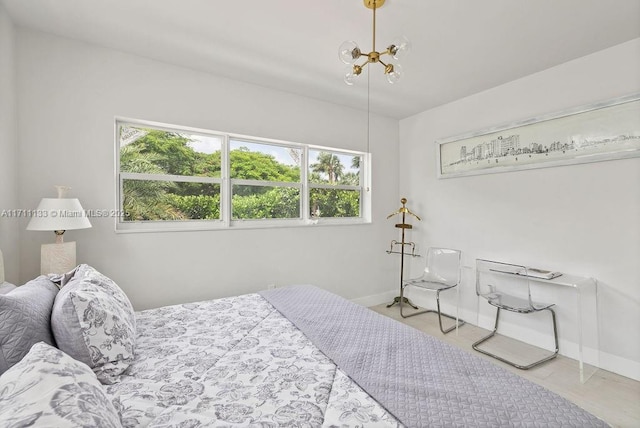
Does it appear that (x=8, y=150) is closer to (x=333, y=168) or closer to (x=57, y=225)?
(x=57, y=225)

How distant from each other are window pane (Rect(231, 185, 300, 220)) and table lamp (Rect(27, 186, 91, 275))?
1307mm

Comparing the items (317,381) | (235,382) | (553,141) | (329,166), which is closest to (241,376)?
(235,382)

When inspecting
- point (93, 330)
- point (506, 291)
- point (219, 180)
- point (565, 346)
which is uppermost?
point (219, 180)

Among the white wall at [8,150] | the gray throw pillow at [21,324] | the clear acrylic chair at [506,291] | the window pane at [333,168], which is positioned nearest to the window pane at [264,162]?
the window pane at [333,168]

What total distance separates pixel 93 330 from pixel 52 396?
0.58 meters

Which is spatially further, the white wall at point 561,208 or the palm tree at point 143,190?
the palm tree at point 143,190

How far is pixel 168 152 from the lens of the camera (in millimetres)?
2754

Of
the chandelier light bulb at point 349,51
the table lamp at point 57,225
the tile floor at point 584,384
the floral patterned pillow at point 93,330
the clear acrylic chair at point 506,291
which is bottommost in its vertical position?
the tile floor at point 584,384

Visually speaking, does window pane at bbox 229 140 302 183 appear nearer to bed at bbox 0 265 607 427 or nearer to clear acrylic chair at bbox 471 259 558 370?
bed at bbox 0 265 607 427

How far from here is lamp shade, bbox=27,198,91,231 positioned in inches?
75.6

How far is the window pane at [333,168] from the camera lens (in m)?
3.63

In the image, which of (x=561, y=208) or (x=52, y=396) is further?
(x=561, y=208)

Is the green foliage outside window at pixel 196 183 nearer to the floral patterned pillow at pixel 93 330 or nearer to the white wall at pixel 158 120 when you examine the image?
the white wall at pixel 158 120

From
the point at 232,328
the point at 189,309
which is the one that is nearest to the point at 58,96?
the point at 189,309
